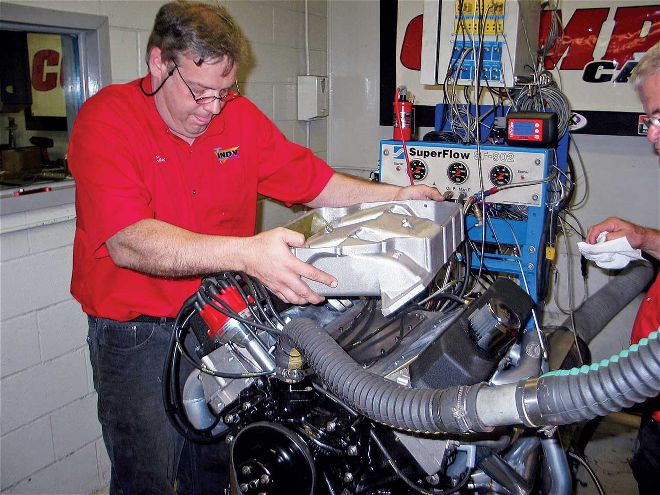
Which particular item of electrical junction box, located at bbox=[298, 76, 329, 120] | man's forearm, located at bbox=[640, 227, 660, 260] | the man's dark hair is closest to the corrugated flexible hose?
the man's dark hair

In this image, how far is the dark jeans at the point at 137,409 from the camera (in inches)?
68.8

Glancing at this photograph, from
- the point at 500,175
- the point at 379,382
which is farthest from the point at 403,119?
the point at 379,382

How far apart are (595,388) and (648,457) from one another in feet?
3.28

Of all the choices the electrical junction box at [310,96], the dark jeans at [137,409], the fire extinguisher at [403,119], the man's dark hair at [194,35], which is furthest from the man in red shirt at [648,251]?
the electrical junction box at [310,96]

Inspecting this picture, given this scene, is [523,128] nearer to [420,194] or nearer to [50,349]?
[420,194]

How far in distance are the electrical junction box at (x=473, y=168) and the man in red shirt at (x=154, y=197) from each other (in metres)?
0.99

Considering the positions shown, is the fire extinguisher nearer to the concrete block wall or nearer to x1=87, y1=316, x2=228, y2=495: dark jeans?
the concrete block wall

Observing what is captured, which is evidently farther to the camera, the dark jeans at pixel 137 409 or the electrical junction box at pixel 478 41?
the electrical junction box at pixel 478 41

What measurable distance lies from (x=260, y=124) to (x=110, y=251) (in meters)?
0.76

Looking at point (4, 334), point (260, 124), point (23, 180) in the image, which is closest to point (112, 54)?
point (23, 180)

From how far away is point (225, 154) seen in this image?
1858 millimetres

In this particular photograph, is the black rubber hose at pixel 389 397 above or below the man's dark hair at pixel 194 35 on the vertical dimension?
below

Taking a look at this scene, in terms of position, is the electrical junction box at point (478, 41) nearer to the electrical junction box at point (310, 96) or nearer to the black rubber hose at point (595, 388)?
the electrical junction box at point (310, 96)

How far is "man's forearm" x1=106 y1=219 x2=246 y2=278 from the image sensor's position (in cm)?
128
